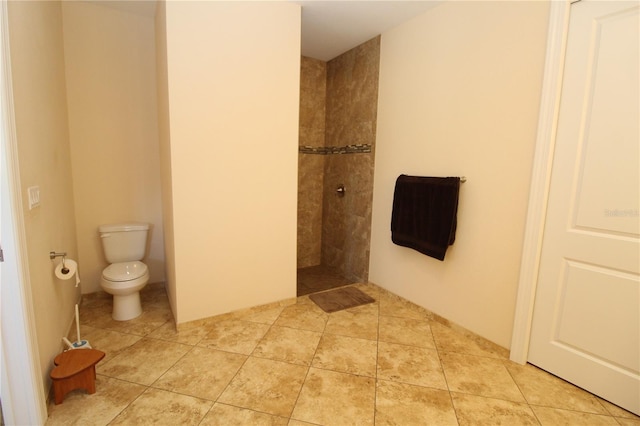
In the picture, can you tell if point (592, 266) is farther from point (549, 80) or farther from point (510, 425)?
point (549, 80)

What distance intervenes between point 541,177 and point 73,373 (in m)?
2.64

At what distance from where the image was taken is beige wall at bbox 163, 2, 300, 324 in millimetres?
2037

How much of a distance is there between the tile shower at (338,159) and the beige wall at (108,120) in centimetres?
151

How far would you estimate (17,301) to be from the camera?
1264 mm

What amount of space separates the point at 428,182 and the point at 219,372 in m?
1.88

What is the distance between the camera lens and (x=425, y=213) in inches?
93.1

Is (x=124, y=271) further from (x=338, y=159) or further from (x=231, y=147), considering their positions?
(x=338, y=159)

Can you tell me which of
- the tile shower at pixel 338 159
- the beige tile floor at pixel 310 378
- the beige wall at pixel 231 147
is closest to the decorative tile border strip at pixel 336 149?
the tile shower at pixel 338 159

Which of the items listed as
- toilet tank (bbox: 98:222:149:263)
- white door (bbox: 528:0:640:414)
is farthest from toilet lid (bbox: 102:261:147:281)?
white door (bbox: 528:0:640:414)

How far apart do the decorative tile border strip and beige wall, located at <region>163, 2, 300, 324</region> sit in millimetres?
849

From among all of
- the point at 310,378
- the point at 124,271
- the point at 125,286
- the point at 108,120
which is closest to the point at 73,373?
the point at 125,286

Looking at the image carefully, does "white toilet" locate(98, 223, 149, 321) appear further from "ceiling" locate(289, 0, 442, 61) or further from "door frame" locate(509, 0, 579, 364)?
"door frame" locate(509, 0, 579, 364)

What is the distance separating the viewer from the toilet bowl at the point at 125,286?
88.9 inches

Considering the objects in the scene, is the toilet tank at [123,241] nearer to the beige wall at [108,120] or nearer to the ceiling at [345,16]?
the beige wall at [108,120]
